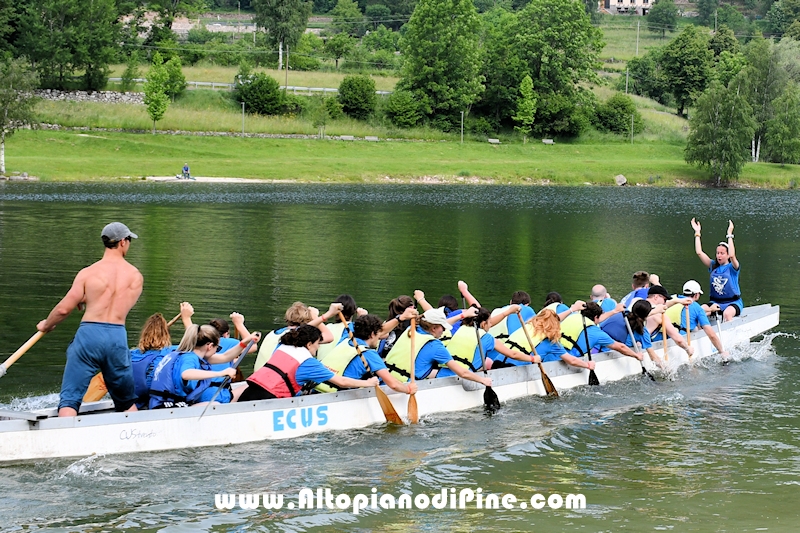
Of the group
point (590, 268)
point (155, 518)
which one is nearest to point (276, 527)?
point (155, 518)

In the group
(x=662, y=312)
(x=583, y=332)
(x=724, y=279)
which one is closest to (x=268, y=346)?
(x=583, y=332)

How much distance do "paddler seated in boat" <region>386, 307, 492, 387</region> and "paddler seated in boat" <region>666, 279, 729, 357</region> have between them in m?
6.50

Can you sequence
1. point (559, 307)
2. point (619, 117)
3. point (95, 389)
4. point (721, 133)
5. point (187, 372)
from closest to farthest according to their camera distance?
point (187, 372) → point (95, 389) → point (559, 307) → point (721, 133) → point (619, 117)

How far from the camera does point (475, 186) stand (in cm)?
7700

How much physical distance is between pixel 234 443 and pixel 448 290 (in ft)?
47.1

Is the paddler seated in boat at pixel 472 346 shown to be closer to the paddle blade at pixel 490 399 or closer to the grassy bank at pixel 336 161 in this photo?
the paddle blade at pixel 490 399

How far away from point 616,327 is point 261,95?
82735 millimetres

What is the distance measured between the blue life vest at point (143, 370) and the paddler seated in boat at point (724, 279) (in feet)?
41.5

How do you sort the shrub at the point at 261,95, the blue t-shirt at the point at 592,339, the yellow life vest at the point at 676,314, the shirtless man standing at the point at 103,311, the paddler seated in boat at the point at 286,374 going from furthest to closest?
the shrub at the point at 261,95
the yellow life vest at the point at 676,314
the blue t-shirt at the point at 592,339
the paddler seated in boat at the point at 286,374
the shirtless man standing at the point at 103,311

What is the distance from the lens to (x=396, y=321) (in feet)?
50.2

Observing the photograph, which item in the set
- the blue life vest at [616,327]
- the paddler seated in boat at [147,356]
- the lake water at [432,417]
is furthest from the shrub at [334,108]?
the paddler seated in boat at [147,356]

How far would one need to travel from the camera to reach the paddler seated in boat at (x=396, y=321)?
566 inches

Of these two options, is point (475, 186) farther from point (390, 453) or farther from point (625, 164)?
point (390, 453)

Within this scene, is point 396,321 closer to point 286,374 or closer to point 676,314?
point 286,374
